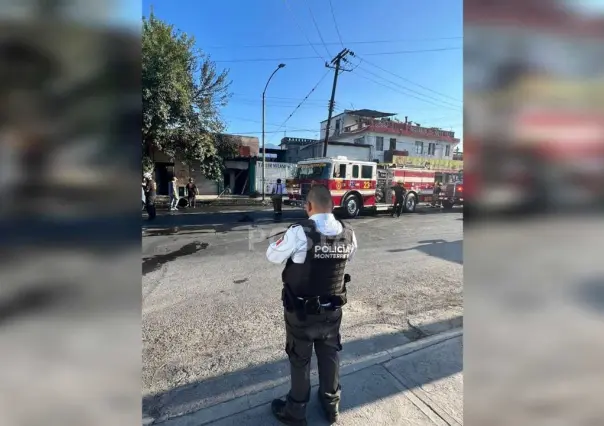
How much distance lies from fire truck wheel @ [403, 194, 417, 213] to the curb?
13039mm

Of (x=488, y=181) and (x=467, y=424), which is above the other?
(x=488, y=181)

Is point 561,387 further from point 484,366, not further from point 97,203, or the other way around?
point 97,203

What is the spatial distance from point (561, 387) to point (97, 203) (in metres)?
1.77

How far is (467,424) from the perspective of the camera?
1.12 m

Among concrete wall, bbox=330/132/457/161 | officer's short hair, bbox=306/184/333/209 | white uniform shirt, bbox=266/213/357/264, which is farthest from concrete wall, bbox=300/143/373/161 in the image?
white uniform shirt, bbox=266/213/357/264

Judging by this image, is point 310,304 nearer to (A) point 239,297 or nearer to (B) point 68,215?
(B) point 68,215

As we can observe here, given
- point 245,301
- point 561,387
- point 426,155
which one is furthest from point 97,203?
point 426,155

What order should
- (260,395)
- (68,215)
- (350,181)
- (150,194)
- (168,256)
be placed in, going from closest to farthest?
(68,215), (260,395), (168,256), (150,194), (350,181)

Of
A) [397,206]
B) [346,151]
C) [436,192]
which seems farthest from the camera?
[346,151]

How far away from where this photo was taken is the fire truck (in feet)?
38.4

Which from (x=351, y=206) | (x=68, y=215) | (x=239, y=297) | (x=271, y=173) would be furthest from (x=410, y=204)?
(x=68, y=215)

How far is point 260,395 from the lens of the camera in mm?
2047

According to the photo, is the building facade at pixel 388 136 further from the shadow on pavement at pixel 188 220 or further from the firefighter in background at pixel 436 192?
the shadow on pavement at pixel 188 220

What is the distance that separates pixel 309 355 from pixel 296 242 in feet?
2.30
